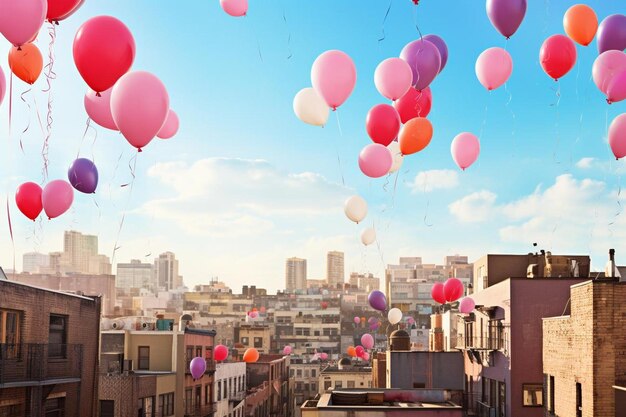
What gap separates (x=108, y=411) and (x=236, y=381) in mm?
25638

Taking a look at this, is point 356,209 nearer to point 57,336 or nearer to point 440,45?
point 440,45

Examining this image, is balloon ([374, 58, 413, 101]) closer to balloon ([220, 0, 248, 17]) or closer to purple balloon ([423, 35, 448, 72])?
purple balloon ([423, 35, 448, 72])

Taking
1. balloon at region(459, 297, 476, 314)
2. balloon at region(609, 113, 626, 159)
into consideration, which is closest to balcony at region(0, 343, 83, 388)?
balloon at region(609, 113, 626, 159)

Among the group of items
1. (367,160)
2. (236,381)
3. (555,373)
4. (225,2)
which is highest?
(225,2)

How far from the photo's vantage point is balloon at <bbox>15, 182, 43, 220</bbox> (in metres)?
19.0

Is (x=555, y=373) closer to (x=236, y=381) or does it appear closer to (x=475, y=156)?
(x=475, y=156)

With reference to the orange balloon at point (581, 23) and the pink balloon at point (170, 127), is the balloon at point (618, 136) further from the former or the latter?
the pink balloon at point (170, 127)

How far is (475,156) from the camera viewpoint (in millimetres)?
20297

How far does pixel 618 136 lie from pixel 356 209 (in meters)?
7.24

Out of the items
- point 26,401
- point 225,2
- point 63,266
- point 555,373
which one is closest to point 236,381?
point 26,401

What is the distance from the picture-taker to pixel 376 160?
18.8 m

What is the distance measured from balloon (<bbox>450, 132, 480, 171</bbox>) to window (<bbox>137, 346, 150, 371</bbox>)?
3116 cm

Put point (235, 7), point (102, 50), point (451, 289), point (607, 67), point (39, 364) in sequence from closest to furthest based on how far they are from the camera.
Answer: point (102, 50), point (235, 7), point (607, 67), point (39, 364), point (451, 289)

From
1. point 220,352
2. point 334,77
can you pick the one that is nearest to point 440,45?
point 334,77
